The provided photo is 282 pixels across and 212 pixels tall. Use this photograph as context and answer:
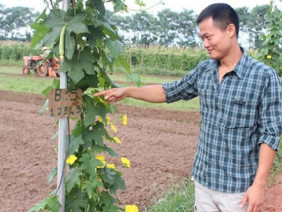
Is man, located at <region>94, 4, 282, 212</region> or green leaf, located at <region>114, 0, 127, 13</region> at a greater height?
green leaf, located at <region>114, 0, 127, 13</region>

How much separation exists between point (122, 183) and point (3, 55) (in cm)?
2905

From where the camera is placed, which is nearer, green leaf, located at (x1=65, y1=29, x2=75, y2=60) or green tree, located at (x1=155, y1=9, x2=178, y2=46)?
green leaf, located at (x1=65, y1=29, x2=75, y2=60)

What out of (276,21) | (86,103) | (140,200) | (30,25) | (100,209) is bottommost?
(140,200)

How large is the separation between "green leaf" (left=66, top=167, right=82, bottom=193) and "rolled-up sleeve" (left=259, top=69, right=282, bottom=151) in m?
0.98

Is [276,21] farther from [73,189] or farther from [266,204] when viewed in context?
[73,189]

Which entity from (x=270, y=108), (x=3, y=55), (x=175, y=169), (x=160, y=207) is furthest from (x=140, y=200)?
(x=3, y=55)

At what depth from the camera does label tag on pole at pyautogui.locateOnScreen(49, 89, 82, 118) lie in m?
2.04

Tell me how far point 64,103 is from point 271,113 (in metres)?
1.04

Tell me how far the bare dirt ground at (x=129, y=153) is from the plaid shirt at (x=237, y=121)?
967 mm

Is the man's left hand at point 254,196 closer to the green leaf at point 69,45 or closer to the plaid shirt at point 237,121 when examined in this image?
the plaid shirt at point 237,121

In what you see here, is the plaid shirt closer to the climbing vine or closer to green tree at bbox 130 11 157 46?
the climbing vine

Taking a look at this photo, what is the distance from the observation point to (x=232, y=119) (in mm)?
2098

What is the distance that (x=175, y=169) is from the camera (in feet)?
17.1

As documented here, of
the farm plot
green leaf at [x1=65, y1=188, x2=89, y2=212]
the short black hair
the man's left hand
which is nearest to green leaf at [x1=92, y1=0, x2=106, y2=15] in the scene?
the short black hair
